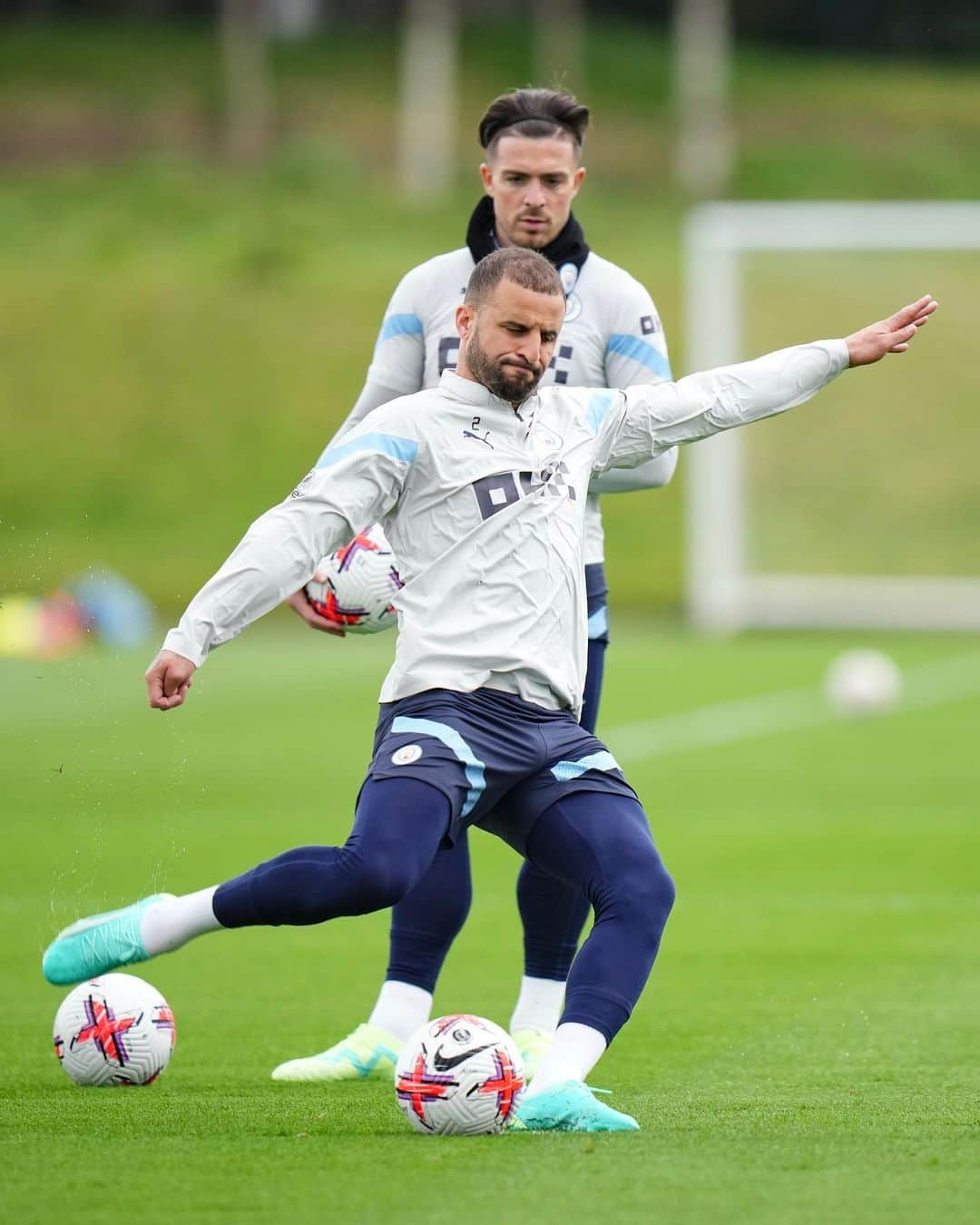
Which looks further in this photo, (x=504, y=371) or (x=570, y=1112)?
(x=504, y=371)

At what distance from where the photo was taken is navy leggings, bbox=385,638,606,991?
6160 millimetres

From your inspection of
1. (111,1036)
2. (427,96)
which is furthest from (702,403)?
(427,96)

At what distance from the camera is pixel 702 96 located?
41.3 m

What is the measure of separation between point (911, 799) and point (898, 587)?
1078 centimetres

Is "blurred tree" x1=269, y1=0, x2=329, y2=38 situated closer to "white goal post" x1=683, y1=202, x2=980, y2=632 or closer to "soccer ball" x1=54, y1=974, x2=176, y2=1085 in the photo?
"white goal post" x1=683, y1=202, x2=980, y2=632

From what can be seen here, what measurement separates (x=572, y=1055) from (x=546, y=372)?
6.11 feet

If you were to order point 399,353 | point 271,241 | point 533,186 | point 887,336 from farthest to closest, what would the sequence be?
point 271,241, point 399,353, point 533,186, point 887,336

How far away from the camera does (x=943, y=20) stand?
142 feet

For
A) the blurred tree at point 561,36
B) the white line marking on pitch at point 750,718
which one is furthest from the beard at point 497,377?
the blurred tree at point 561,36

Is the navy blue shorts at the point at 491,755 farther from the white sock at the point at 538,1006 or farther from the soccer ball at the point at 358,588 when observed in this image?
the white sock at the point at 538,1006

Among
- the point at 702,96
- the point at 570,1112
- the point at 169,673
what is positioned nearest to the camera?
the point at 169,673

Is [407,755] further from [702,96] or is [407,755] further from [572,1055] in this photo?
[702,96]

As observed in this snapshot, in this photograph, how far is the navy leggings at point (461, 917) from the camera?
6160 mm

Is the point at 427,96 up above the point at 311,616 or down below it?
above
